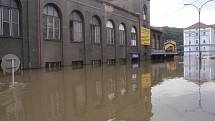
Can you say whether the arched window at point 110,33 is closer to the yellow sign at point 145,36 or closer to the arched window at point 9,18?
the yellow sign at point 145,36

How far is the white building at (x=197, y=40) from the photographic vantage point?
409ft

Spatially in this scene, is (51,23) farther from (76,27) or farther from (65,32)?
(76,27)

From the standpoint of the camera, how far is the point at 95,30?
137ft

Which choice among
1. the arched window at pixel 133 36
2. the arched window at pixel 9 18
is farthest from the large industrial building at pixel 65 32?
the arched window at pixel 133 36

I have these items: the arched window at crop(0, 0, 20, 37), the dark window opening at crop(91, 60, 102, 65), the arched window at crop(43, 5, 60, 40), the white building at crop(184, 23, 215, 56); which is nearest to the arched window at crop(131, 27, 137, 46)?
the dark window opening at crop(91, 60, 102, 65)

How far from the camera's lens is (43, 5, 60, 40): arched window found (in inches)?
1226

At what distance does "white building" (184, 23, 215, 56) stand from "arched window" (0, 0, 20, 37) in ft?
332

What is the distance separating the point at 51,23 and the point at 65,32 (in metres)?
2.27

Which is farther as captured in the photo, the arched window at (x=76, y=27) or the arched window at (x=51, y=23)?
the arched window at (x=76, y=27)

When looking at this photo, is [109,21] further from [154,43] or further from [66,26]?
[154,43]

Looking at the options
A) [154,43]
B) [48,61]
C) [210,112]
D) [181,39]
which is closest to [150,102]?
[210,112]

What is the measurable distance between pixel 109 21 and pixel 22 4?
20.4 metres

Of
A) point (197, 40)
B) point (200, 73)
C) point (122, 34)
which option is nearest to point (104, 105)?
point (200, 73)

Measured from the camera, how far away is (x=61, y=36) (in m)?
33.7
